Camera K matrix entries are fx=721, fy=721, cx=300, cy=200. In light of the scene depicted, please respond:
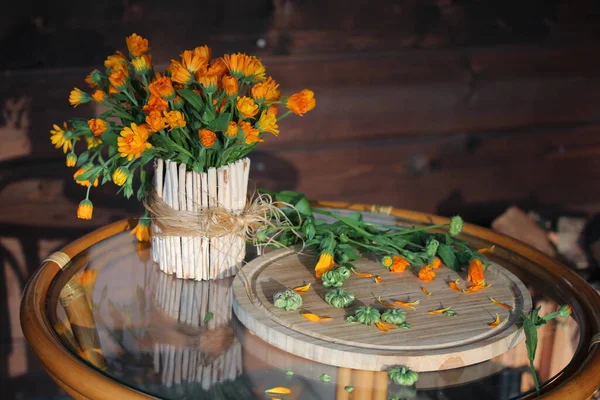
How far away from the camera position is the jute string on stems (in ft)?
4.03

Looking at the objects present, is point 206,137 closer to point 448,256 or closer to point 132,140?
point 132,140

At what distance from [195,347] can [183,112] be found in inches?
14.8

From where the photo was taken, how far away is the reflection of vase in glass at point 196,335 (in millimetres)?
1059

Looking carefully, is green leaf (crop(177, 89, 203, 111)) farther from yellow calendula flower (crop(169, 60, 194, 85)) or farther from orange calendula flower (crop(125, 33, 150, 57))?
orange calendula flower (crop(125, 33, 150, 57))

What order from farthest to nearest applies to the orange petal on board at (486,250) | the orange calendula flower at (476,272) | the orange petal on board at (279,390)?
the orange petal on board at (486,250) → the orange calendula flower at (476,272) → the orange petal on board at (279,390)

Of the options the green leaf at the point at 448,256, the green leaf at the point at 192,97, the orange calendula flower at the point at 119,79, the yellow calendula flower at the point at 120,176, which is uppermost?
the orange calendula flower at the point at 119,79

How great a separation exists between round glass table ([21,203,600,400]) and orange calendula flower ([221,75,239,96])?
14.5 inches

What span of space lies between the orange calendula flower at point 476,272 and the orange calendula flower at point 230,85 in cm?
49

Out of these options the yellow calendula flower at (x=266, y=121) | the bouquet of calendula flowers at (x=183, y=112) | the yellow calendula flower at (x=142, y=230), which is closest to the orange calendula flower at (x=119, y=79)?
the bouquet of calendula flowers at (x=183, y=112)

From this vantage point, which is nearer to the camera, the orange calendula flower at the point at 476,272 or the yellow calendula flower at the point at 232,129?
the yellow calendula flower at the point at 232,129

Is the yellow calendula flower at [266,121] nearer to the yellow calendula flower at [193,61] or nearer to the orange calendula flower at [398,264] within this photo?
the yellow calendula flower at [193,61]

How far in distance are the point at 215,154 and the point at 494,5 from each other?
146 cm

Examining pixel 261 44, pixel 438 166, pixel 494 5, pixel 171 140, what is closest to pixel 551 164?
pixel 438 166

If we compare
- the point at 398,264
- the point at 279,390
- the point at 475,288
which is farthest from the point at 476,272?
the point at 279,390
